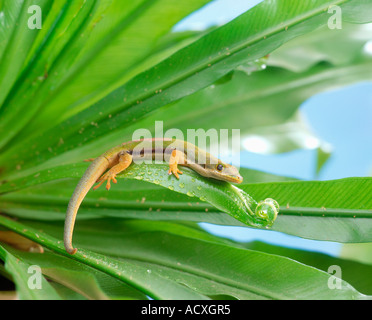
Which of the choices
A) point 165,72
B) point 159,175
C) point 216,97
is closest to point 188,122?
point 216,97

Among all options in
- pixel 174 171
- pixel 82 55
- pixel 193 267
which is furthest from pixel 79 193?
pixel 82 55

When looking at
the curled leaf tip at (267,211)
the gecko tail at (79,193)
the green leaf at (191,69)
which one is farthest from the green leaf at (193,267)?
the green leaf at (191,69)

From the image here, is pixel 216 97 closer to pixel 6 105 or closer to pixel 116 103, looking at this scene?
pixel 116 103

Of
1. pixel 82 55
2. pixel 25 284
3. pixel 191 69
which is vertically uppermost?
pixel 82 55

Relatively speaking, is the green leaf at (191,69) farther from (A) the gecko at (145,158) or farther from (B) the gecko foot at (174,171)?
(B) the gecko foot at (174,171)

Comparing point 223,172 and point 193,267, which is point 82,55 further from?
point 193,267

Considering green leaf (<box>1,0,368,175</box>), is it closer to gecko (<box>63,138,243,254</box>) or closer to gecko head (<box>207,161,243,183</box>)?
gecko (<box>63,138,243,254</box>)
